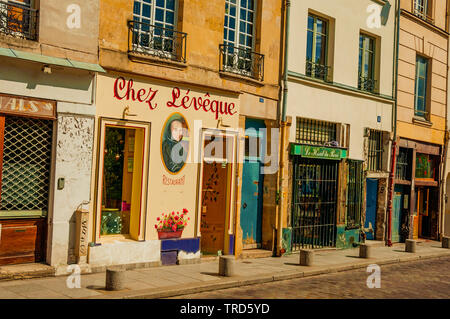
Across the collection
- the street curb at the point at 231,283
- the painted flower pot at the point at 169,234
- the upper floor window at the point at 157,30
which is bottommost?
the street curb at the point at 231,283

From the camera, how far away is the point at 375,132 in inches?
723

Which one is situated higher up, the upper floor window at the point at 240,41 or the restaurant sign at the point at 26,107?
the upper floor window at the point at 240,41

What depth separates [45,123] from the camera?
32.8ft

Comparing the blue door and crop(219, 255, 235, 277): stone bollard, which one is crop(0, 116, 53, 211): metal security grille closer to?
crop(219, 255, 235, 277): stone bollard

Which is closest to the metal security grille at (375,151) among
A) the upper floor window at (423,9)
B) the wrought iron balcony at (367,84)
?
the wrought iron balcony at (367,84)

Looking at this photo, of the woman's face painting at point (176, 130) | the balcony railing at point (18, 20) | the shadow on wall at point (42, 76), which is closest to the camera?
the shadow on wall at point (42, 76)

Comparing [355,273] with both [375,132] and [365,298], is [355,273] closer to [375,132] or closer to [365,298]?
[365,298]

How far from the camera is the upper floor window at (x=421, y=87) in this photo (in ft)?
66.8

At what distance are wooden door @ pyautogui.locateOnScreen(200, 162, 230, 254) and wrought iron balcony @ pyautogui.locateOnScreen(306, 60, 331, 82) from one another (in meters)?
4.34

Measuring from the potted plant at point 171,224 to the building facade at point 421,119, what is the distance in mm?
9714

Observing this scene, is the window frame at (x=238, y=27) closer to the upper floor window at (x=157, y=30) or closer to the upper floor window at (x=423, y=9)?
the upper floor window at (x=157, y=30)
